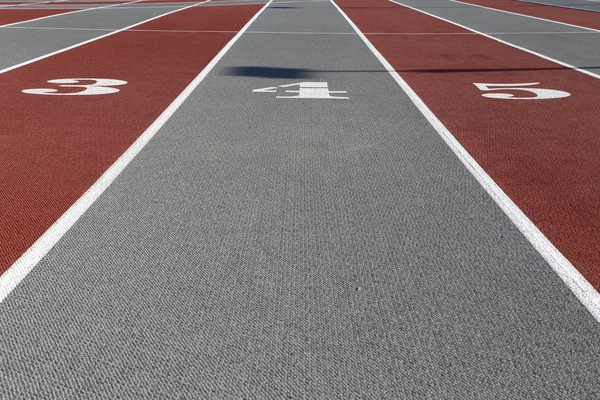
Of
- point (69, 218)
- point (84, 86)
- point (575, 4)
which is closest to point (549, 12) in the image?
point (575, 4)

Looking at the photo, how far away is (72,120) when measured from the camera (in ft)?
27.0

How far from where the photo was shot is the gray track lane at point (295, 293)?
343 cm

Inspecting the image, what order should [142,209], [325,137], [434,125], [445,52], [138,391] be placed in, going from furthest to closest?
[445,52] → [434,125] → [325,137] → [142,209] → [138,391]

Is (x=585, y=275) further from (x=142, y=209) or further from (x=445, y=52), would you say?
(x=445, y=52)

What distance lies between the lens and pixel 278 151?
282 inches

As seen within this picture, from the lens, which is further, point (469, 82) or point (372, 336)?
point (469, 82)

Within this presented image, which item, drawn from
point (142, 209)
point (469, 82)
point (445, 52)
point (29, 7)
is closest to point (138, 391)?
point (142, 209)

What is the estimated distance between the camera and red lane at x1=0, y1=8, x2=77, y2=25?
21356 millimetres

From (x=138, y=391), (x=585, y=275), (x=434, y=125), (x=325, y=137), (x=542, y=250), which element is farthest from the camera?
(x=434, y=125)

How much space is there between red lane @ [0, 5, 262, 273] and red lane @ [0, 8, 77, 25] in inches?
266

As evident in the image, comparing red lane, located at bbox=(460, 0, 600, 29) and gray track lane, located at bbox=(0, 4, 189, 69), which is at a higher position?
gray track lane, located at bbox=(0, 4, 189, 69)

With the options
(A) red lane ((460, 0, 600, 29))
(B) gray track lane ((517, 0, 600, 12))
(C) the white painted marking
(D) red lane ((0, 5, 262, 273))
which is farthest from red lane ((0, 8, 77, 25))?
(B) gray track lane ((517, 0, 600, 12))

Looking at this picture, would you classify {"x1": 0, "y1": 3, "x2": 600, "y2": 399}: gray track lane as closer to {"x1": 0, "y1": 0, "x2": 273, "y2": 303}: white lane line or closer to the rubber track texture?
{"x1": 0, "y1": 0, "x2": 273, "y2": 303}: white lane line

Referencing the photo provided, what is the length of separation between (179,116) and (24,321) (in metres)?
4.90
